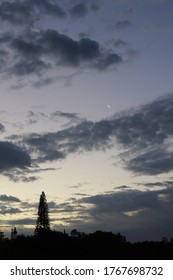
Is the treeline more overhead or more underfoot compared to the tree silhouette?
more underfoot

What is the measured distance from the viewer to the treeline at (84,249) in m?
104

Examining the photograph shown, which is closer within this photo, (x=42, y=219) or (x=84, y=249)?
(x=84, y=249)

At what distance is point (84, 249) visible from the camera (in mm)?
125500

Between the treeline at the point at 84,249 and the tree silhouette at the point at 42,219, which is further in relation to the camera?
the tree silhouette at the point at 42,219

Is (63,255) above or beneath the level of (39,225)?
beneath

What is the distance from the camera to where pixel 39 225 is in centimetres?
16762

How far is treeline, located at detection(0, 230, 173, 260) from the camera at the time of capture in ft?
340

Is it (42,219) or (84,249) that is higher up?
(42,219)

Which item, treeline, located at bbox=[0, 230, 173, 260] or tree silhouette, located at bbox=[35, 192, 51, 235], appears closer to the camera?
treeline, located at bbox=[0, 230, 173, 260]

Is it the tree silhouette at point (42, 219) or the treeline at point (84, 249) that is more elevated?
the tree silhouette at point (42, 219)
